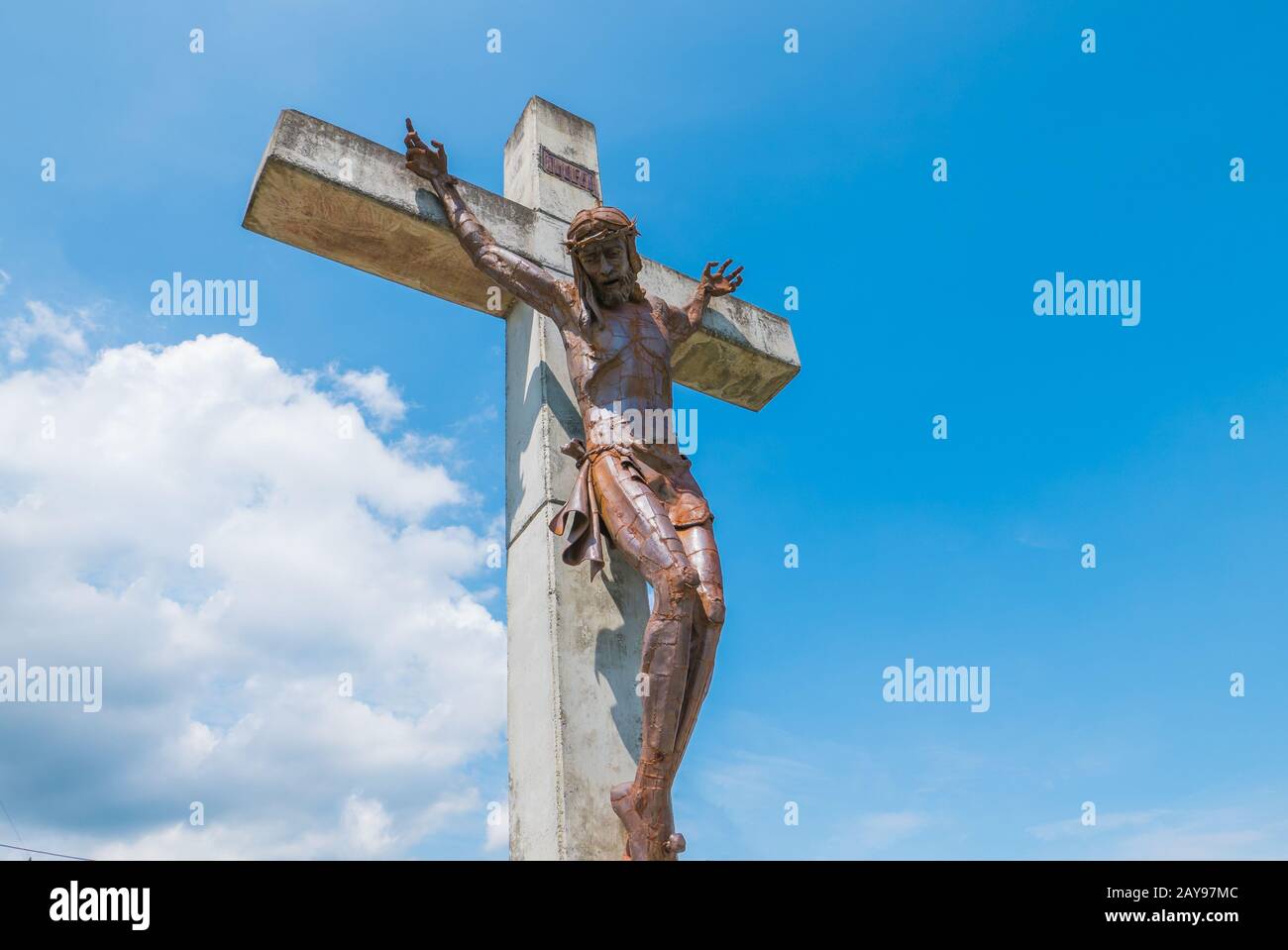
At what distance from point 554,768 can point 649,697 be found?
2.11ft

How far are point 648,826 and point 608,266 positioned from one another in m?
3.06

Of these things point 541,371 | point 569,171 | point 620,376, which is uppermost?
point 569,171

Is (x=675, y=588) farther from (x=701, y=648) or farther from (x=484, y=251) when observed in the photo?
(x=484, y=251)

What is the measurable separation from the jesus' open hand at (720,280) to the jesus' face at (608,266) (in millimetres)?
1230

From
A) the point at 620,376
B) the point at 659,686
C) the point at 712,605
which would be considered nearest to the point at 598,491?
the point at 620,376

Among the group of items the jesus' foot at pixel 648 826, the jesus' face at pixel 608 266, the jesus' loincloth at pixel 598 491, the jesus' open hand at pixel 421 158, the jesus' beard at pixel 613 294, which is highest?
the jesus' open hand at pixel 421 158

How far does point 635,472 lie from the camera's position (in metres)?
5.77

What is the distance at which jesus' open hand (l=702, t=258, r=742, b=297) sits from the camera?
7.46 metres

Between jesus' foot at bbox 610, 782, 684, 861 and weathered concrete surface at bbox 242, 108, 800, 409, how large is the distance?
353cm

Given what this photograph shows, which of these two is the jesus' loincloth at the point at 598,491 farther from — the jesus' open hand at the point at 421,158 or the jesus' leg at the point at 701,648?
the jesus' open hand at the point at 421,158

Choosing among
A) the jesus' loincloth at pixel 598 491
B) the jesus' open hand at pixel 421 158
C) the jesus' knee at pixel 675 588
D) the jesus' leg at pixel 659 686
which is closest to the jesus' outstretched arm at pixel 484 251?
the jesus' open hand at pixel 421 158

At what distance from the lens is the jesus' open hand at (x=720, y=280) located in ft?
24.5
